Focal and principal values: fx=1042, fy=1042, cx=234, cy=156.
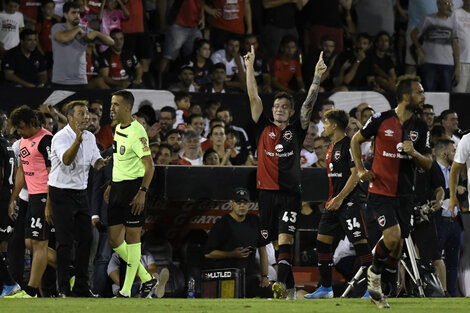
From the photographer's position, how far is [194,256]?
14.2m

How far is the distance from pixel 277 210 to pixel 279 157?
0.61 metres

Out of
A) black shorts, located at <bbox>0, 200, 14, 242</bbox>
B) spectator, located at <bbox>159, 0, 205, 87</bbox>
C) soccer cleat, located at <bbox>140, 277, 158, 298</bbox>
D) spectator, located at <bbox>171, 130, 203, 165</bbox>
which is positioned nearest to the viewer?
soccer cleat, located at <bbox>140, 277, 158, 298</bbox>

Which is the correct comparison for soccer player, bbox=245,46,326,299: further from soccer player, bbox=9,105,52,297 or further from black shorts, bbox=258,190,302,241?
soccer player, bbox=9,105,52,297

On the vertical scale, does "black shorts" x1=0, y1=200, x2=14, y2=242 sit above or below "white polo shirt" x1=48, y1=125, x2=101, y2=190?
below

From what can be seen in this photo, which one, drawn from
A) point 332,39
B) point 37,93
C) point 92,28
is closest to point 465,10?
point 332,39

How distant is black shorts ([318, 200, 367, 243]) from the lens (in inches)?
502

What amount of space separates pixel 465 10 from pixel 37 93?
27.8ft

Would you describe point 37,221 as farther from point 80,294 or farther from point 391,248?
point 391,248

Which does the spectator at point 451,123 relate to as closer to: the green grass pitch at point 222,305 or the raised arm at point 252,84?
the raised arm at point 252,84

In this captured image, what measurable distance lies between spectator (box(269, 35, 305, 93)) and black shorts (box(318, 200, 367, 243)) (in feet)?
20.1

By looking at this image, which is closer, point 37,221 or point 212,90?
point 37,221

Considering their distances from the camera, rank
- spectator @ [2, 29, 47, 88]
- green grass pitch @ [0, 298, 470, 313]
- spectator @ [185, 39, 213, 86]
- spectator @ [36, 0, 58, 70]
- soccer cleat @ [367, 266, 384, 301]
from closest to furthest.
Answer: green grass pitch @ [0, 298, 470, 313] → soccer cleat @ [367, 266, 384, 301] → spectator @ [2, 29, 47, 88] → spectator @ [36, 0, 58, 70] → spectator @ [185, 39, 213, 86]

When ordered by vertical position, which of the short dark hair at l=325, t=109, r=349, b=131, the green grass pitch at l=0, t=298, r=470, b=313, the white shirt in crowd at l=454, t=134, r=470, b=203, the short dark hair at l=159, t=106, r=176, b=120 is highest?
the short dark hair at l=325, t=109, r=349, b=131

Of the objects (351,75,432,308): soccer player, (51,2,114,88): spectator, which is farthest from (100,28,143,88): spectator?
(351,75,432,308): soccer player
